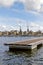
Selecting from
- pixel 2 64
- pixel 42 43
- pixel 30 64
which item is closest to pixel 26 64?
pixel 30 64

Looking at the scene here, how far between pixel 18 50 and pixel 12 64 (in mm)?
10498

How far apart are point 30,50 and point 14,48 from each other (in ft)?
8.70

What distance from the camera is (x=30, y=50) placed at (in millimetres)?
27797

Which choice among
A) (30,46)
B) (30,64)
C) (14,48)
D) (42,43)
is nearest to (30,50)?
(30,46)

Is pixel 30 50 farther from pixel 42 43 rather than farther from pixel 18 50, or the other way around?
pixel 42 43

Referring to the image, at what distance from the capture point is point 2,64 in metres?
17.6

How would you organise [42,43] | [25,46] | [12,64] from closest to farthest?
[12,64], [25,46], [42,43]

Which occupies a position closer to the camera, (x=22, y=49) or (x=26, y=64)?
(x=26, y=64)

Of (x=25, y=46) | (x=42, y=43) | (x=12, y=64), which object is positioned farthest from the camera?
(x=42, y=43)

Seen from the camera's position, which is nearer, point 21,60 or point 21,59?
point 21,60

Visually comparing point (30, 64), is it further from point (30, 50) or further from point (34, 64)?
point (30, 50)

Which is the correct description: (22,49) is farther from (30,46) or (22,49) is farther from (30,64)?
(30,64)

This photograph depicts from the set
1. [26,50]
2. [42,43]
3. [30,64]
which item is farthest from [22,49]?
[42,43]

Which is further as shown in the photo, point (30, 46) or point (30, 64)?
point (30, 46)
